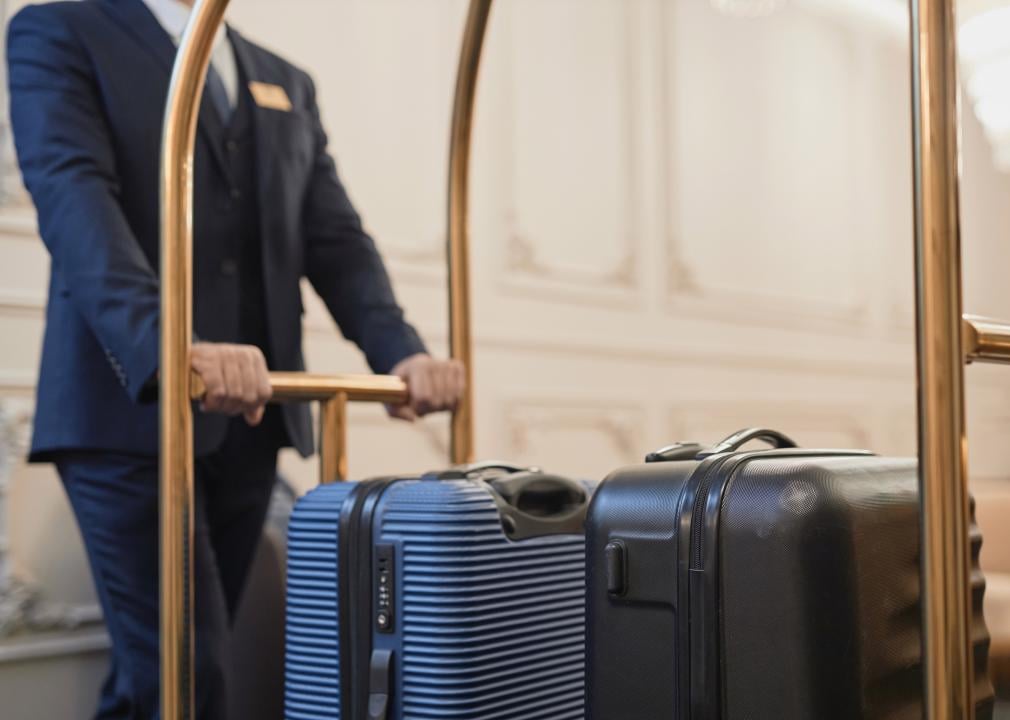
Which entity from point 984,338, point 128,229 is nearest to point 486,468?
point 128,229

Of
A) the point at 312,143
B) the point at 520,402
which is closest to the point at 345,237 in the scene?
the point at 312,143

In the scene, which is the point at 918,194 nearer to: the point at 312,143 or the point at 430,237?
the point at 312,143

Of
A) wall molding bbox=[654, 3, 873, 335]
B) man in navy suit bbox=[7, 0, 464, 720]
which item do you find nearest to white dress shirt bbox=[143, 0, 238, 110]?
man in navy suit bbox=[7, 0, 464, 720]

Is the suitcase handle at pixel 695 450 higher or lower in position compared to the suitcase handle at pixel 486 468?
higher

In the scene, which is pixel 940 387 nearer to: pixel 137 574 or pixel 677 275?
pixel 137 574

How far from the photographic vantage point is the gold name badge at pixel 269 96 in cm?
162

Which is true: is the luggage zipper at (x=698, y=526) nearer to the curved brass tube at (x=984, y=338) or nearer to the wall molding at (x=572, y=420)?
the curved brass tube at (x=984, y=338)

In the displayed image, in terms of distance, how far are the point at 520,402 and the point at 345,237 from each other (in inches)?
59.8

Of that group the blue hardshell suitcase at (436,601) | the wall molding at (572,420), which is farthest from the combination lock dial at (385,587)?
the wall molding at (572,420)

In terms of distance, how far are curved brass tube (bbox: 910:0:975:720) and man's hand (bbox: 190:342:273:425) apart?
2.40 ft

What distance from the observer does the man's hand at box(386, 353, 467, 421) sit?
4.90 ft

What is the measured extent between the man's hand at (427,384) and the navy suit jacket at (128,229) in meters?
0.07

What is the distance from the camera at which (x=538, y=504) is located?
1.31 m

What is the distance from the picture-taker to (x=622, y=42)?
11.9ft
